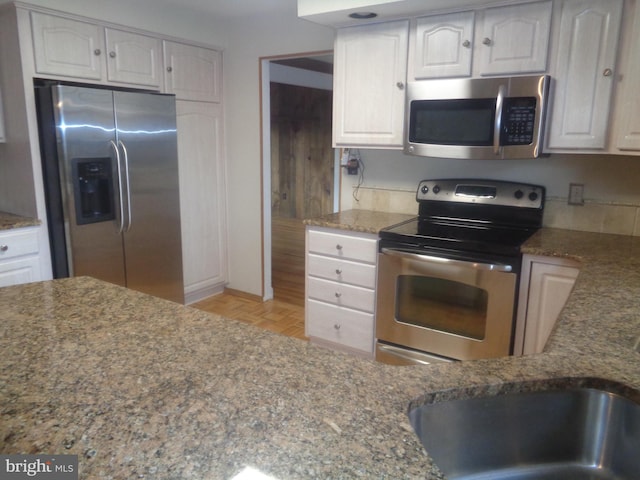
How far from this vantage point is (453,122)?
241 cm

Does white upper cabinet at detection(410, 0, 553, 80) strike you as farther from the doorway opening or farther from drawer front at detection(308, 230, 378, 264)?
the doorway opening

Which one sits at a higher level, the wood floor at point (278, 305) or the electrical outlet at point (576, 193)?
the electrical outlet at point (576, 193)

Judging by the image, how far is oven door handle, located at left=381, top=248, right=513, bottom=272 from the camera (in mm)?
2154

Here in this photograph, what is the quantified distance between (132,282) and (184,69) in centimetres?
163

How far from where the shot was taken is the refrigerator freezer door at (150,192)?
9.73 feet

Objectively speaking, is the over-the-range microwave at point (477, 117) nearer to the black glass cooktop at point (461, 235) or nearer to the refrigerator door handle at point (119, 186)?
the black glass cooktop at point (461, 235)

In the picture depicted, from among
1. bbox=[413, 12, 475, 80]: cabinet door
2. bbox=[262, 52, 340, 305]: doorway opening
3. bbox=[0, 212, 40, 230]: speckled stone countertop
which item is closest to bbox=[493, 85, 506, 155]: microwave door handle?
bbox=[413, 12, 475, 80]: cabinet door

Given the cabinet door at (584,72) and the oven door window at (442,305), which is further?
the oven door window at (442,305)

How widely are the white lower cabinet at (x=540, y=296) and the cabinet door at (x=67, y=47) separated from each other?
2761 mm

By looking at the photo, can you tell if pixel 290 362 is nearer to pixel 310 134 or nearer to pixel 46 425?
pixel 46 425

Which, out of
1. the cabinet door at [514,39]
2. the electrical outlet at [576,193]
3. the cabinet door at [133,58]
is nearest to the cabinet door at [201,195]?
the cabinet door at [133,58]

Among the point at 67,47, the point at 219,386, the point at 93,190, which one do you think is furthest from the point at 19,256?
the point at 219,386

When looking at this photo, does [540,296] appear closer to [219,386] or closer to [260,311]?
[219,386]

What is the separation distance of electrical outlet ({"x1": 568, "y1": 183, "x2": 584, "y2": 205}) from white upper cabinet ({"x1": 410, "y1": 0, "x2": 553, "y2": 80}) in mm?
672
